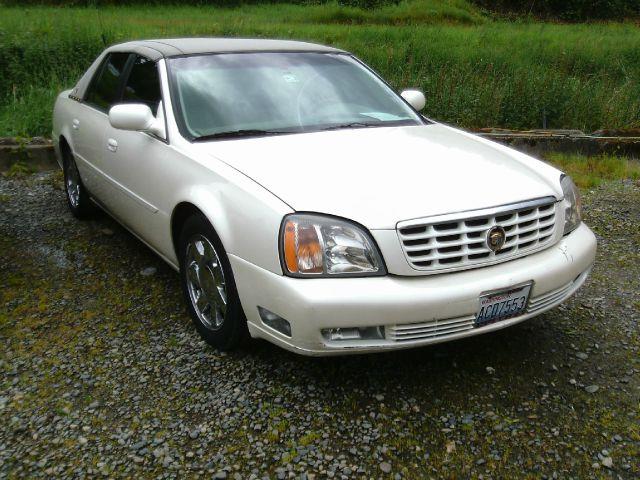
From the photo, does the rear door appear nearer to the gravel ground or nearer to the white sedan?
the white sedan

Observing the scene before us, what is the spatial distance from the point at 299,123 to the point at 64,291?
5.87ft

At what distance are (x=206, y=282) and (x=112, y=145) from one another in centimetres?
137

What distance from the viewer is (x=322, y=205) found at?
7.93ft

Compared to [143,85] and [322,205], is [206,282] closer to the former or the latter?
[322,205]

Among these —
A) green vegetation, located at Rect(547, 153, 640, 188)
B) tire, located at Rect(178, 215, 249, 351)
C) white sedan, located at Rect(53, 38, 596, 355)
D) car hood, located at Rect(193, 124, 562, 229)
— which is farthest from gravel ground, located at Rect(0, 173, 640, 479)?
green vegetation, located at Rect(547, 153, 640, 188)

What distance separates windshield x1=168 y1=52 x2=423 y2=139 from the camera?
3.24 meters

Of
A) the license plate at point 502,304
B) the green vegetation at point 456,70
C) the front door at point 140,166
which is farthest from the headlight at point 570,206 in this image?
the green vegetation at point 456,70

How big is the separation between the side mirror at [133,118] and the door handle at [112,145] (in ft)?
1.93

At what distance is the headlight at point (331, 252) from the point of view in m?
2.36

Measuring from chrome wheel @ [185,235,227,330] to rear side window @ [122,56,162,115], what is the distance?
37.3 inches

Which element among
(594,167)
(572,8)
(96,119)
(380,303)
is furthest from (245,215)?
(572,8)

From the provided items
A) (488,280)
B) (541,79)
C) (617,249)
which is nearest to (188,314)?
(488,280)

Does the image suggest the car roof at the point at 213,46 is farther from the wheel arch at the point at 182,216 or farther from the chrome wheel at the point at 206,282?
the chrome wheel at the point at 206,282

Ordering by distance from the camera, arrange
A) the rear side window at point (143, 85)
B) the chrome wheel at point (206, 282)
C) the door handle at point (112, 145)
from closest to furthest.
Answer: the chrome wheel at point (206, 282) < the rear side window at point (143, 85) < the door handle at point (112, 145)
